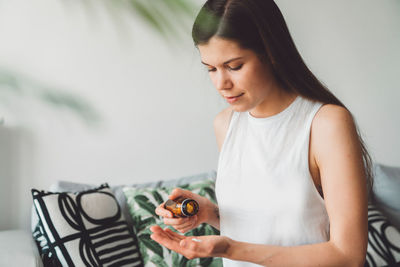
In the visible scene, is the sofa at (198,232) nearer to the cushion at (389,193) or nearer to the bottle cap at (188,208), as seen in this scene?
the cushion at (389,193)

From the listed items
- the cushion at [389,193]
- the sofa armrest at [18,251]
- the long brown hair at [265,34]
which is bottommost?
the cushion at [389,193]

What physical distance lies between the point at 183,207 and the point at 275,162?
0.28 meters

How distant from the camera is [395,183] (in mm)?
2172

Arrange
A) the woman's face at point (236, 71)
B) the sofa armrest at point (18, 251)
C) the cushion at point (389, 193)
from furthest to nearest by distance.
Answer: the cushion at point (389, 193) → the sofa armrest at point (18, 251) → the woman's face at point (236, 71)

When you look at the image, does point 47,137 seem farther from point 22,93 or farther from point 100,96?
point 22,93

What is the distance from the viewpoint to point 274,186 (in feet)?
3.53

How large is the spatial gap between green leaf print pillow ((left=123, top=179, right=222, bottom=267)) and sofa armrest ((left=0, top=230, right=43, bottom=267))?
16.7 inches

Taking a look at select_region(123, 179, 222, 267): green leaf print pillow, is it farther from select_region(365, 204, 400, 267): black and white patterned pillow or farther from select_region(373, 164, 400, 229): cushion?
select_region(373, 164, 400, 229): cushion

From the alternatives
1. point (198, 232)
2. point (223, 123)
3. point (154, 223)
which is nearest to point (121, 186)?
point (154, 223)

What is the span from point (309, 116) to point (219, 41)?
12.2 inches

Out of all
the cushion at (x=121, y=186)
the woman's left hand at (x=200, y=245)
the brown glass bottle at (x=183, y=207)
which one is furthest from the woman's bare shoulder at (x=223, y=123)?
the cushion at (x=121, y=186)

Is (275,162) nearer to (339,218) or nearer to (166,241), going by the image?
(339,218)

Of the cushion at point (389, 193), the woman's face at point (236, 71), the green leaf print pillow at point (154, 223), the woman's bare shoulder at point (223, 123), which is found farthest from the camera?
the cushion at point (389, 193)

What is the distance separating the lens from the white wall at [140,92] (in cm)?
196
